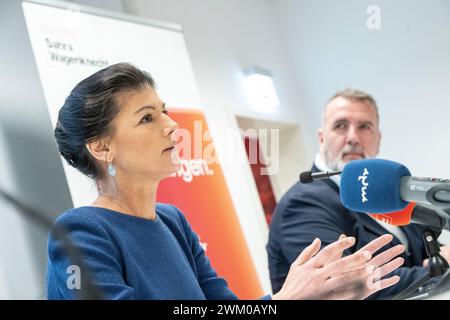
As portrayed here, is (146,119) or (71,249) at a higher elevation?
(146,119)

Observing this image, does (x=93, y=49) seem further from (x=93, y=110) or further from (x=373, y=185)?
(x=373, y=185)

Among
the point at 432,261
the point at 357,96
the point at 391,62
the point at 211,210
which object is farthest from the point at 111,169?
the point at 211,210

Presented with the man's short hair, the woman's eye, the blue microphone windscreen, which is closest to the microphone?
the blue microphone windscreen

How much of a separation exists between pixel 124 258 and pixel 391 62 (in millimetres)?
678

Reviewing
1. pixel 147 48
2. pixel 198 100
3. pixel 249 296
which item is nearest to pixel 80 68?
pixel 147 48

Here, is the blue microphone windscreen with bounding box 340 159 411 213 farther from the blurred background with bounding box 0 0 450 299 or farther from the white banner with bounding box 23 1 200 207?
the white banner with bounding box 23 1 200 207

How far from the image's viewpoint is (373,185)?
0.59m

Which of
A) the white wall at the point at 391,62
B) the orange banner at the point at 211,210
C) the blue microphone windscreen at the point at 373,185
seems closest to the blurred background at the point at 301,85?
the white wall at the point at 391,62

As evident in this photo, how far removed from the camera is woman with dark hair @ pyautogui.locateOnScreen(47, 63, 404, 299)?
1.87ft

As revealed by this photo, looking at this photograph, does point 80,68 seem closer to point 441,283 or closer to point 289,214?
point 289,214

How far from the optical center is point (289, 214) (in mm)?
847

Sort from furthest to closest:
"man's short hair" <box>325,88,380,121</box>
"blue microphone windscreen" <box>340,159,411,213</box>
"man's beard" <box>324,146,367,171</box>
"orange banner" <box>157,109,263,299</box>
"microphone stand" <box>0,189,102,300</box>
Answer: "orange banner" <box>157,109,263,299</box> < "man's short hair" <box>325,88,380,121</box> < "man's beard" <box>324,146,367,171</box> < "blue microphone windscreen" <box>340,159,411,213</box> < "microphone stand" <box>0,189,102,300</box>
